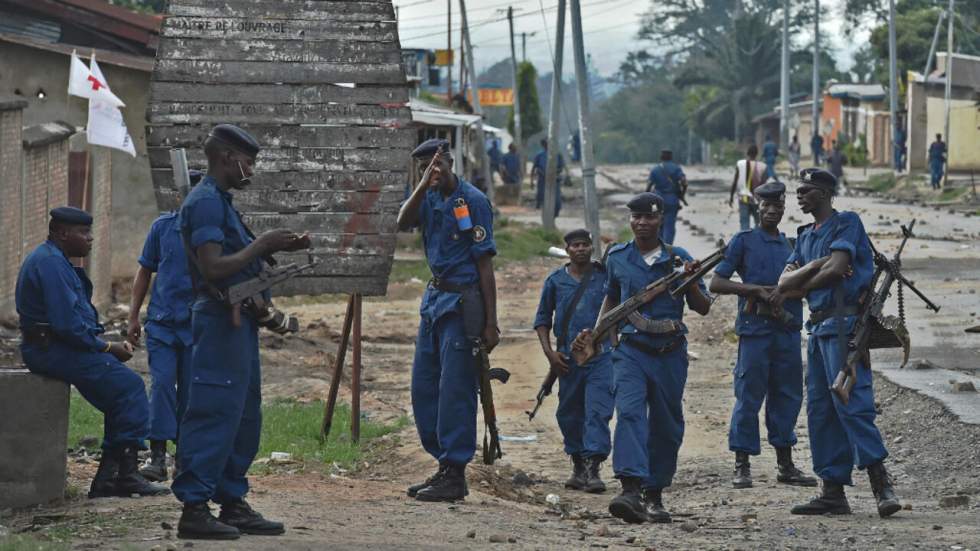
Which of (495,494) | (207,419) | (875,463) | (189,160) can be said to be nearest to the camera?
(207,419)

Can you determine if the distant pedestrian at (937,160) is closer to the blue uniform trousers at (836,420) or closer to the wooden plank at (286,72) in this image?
the wooden plank at (286,72)

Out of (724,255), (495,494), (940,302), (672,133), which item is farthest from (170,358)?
(672,133)

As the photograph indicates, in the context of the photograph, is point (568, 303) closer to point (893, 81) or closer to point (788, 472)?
point (788, 472)

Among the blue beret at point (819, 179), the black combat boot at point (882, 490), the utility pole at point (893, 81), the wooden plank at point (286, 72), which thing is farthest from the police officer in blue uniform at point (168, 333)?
the utility pole at point (893, 81)

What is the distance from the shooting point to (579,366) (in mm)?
10250

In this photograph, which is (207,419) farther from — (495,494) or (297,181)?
(297,181)

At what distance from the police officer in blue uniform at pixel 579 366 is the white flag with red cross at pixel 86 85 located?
8.18 meters

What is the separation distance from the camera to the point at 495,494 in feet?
31.2

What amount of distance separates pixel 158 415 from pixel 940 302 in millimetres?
11917

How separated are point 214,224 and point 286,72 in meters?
4.03

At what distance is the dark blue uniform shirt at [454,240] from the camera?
890 centimetres

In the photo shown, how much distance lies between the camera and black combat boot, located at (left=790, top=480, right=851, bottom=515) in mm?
8680

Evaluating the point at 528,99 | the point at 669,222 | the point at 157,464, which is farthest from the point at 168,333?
the point at 528,99

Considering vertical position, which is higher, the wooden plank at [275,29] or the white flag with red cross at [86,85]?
the wooden plank at [275,29]
